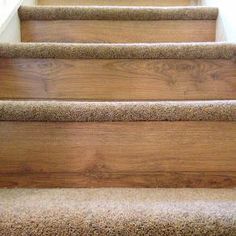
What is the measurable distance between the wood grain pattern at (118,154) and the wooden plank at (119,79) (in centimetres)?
29

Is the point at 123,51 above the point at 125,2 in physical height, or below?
below

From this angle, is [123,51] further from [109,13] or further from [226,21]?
[226,21]

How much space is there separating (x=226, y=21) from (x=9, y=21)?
93cm

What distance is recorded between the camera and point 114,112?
0.97 meters

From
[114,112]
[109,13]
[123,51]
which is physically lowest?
[114,112]

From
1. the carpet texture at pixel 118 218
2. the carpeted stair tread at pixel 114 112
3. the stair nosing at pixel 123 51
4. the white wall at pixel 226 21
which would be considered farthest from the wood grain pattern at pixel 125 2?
the carpet texture at pixel 118 218

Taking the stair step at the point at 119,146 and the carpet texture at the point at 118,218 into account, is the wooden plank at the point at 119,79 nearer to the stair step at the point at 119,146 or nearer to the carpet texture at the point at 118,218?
the stair step at the point at 119,146

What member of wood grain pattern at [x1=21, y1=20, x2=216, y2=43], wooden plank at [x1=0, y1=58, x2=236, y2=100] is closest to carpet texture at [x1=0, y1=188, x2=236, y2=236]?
wooden plank at [x1=0, y1=58, x2=236, y2=100]

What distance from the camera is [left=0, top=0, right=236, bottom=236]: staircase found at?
28.1 inches

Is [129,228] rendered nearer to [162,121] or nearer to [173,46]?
[162,121]

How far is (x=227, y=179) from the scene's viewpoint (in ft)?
3.20

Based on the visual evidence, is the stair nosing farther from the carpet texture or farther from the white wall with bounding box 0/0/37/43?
the carpet texture

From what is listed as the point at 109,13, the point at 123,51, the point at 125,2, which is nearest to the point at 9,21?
the point at 109,13

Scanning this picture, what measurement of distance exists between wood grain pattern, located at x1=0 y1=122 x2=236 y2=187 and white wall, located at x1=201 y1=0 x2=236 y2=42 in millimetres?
655
